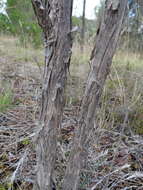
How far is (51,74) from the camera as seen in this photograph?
0.52 meters

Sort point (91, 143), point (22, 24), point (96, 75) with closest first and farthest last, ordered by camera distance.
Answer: point (96, 75) < point (91, 143) < point (22, 24)

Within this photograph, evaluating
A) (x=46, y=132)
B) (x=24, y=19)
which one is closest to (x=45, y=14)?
(x=46, y=132)

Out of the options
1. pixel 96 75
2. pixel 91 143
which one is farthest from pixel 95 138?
pixel 96 75

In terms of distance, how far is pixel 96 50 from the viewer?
48 centimetres

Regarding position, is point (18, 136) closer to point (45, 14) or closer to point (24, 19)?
point (45, 14)

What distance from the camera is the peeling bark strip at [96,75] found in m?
0.45

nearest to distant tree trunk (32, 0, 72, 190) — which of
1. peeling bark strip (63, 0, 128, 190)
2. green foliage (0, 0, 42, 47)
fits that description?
peeling bark strip (63, 0, 128, 190)

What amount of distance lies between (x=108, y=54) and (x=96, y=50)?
0.03m

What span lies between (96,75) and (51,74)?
130mm

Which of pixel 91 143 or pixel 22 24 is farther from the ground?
pixel 22 24

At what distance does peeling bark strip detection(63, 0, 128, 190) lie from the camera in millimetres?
450

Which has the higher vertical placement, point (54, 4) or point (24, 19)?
point (24, 19)

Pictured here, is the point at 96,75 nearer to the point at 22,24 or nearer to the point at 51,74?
the point at 51,74

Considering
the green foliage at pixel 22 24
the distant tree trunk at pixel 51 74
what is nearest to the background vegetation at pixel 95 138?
the distant tree trunk at pixel 51 74
